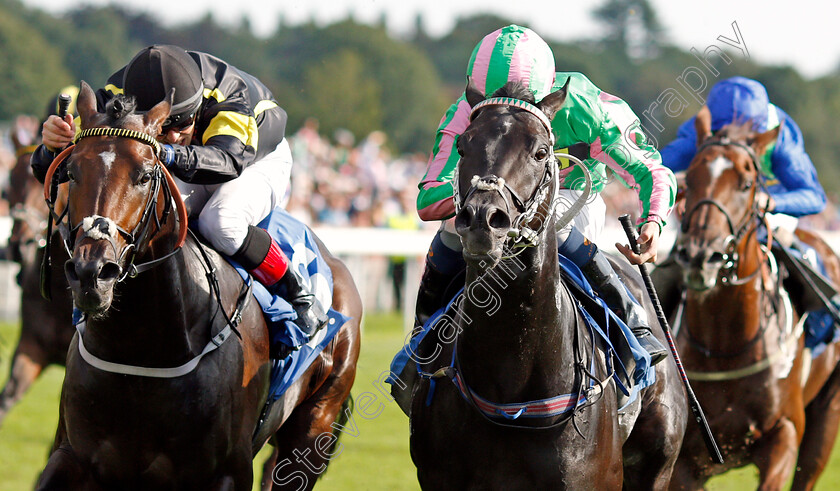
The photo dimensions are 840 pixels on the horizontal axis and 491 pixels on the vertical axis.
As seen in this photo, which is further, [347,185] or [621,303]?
[347,185]

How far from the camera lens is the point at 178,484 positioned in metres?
3.79

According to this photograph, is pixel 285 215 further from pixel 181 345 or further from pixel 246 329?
pixel 181 345

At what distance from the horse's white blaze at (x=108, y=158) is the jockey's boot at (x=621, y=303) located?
1.82 metres

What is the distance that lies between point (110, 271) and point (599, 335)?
5.82 ft

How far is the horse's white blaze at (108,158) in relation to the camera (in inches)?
132

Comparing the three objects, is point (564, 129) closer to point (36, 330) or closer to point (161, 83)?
point (161, 83)

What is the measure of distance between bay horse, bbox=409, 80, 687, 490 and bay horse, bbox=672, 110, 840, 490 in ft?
5.32

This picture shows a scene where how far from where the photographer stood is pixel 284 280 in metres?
4.51

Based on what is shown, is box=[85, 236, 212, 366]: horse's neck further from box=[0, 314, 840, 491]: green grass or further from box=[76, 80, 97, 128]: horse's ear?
box=[0, 314, 840, 491]: green grass

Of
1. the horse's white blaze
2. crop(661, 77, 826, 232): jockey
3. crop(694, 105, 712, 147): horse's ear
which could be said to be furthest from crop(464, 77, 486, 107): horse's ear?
crop(661, 77, 826, 232): jockey

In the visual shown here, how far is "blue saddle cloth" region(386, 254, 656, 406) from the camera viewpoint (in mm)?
3850

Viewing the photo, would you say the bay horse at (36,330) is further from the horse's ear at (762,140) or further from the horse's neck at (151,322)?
the horse's ear at (762,140)

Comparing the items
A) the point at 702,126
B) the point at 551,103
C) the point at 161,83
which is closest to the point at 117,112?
the point at 161,83

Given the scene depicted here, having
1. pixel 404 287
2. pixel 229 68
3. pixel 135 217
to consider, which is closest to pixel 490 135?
pixel 135 217
